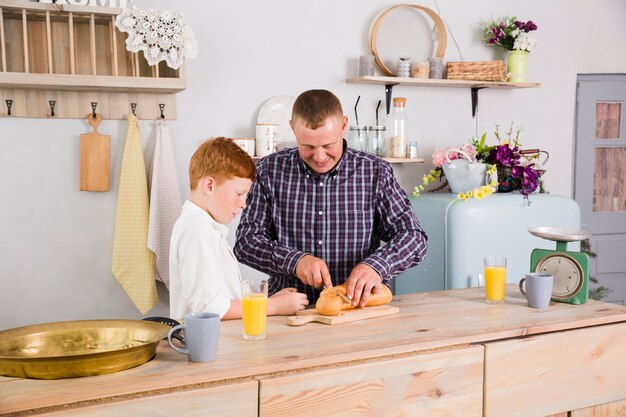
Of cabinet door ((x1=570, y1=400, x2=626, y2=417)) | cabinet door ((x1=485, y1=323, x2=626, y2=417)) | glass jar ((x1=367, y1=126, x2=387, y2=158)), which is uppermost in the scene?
glass jar ((x1=367, y1=126, x2=387, y2=158))

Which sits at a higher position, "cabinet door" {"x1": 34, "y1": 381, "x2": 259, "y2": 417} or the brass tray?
the brass tray

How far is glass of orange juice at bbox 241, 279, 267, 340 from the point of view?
5.94ft

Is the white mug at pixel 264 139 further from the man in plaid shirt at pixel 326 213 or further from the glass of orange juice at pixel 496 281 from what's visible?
the glass of orange juice at pixel 496 281

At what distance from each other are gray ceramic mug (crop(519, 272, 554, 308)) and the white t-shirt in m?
0.99

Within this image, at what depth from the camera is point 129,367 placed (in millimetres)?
1555

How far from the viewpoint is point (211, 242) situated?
6.55 ft

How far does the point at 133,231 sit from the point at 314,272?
1.57m

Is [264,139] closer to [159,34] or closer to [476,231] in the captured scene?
[159,34]

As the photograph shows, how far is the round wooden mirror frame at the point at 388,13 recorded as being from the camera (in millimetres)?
4016

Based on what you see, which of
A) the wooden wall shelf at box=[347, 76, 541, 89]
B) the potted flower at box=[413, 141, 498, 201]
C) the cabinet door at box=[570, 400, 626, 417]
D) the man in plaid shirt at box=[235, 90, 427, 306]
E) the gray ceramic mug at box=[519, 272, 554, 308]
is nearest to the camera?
the cabinet door at box=[570, 400, 626, 417]

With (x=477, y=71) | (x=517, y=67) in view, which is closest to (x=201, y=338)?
(x=477, y=71)

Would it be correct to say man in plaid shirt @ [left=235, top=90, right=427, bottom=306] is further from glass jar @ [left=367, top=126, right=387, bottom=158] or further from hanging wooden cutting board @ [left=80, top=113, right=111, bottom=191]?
glass jar @ [left=367, top=126, right=387, bottom=158]

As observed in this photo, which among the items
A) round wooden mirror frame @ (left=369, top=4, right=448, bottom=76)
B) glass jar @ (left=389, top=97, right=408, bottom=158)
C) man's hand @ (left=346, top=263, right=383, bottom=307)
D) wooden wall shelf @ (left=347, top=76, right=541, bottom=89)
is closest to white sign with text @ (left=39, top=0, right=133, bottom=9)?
wooden wall shelf @ (left=347, top=76, right=541, bottom=89)

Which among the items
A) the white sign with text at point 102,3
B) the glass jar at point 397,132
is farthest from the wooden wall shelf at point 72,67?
the glass jar at point 397,132
